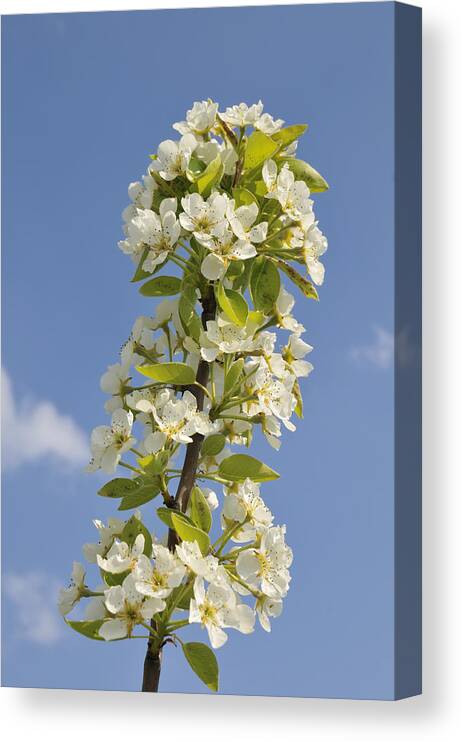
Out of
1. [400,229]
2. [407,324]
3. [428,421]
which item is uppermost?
[400,229]

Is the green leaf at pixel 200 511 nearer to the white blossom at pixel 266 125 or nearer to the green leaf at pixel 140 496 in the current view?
the green leaf at pixel 140 496

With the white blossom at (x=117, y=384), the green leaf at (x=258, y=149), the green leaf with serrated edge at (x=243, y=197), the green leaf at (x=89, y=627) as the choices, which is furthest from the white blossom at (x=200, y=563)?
the green leaf at (x=258, y=149)

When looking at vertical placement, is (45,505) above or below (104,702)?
above

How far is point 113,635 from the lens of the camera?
2.40 metres

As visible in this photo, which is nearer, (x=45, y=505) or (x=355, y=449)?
(x=355, y=449)

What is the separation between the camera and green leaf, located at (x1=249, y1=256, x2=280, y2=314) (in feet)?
8.50

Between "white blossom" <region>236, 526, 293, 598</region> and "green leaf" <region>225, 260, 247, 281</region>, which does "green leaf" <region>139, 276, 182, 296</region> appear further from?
"white blossom" <region>236, 526, 293, 598</region>

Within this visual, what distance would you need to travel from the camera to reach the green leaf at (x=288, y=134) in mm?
2689

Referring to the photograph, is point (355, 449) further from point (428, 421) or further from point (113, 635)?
point (113, 635)

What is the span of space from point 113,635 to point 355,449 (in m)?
0.91

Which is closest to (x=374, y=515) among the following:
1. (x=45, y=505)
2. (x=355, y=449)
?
(x=355, y=449)

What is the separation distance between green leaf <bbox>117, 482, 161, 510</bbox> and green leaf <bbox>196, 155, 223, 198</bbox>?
0.60 m

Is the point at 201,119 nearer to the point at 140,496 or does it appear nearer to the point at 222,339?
the point at 222,339

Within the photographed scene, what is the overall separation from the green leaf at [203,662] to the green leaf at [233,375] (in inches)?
20.6
